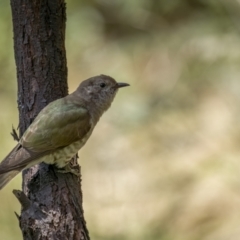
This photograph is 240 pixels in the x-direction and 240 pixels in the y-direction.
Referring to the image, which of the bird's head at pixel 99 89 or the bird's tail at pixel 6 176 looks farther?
the bird's head at pixel 99 89

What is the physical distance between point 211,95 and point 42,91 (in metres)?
5.33

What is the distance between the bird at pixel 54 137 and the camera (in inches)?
160

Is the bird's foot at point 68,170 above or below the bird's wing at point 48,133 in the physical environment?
below

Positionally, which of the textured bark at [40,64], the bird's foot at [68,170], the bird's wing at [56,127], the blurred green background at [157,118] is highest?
the blurred green background at [157,118]

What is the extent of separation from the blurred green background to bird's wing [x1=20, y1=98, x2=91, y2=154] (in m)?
2.96

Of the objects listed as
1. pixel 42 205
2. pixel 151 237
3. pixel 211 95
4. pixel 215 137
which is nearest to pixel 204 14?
pixel 211 95

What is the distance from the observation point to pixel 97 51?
1017 centimetres

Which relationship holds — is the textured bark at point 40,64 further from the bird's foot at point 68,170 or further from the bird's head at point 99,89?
the bird's head at point 99,89

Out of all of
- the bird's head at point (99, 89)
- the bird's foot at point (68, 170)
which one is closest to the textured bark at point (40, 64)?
the bird's foot at point (68, 170)

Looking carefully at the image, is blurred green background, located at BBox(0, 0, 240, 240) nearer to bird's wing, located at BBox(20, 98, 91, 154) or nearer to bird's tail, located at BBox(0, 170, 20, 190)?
bird's wing, located at BBox(20, 98, 91, 154)

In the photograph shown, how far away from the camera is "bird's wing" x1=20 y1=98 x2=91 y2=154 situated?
167 inches

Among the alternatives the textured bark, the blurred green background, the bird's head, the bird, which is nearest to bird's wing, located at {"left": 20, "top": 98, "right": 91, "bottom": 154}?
the bird

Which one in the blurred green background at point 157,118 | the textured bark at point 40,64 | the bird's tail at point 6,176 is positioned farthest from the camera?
the blurred green background at point 157,118

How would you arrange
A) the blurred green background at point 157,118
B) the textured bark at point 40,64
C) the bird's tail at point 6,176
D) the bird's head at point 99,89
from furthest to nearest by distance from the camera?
the blurred green background at point 157,118, the bird's head at point 99,89, the textured bark at point 40,64, the bird's tail at point 6,176
